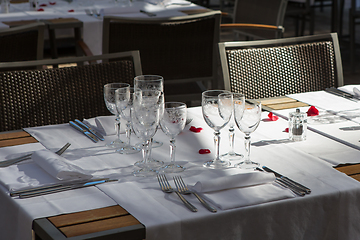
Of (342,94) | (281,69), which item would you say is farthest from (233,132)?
(281,69)

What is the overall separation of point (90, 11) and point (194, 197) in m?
3.15

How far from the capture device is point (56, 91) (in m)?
2.08

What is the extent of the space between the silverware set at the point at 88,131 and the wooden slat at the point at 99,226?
54cm

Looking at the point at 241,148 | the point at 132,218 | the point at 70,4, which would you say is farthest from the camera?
the point at 70,4

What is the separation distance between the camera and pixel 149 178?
51.9 inches

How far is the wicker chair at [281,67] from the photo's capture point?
2330mm

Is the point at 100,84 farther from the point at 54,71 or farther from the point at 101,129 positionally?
the point at 101,129

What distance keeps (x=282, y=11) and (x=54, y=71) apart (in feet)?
7.20

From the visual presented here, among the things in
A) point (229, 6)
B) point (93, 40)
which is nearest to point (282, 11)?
point (93, 40)

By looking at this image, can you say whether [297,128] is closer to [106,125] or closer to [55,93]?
[106,125]

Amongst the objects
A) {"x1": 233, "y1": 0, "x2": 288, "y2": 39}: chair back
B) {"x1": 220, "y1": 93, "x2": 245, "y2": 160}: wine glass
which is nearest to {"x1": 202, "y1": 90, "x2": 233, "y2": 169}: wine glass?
{"x1": 220, "y1": 93, "x2": 245, "y2": 160}: wine glass

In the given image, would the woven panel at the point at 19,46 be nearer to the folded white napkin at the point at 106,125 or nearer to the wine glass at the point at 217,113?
the folded white napkin at the point at 106,125

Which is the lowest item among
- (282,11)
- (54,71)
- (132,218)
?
(132,218)

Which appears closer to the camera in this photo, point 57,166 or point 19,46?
point 57,166
